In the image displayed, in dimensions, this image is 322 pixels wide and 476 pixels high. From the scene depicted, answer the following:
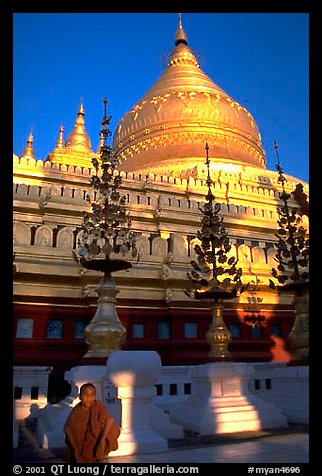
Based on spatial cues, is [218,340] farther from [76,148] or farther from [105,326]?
[76,148]

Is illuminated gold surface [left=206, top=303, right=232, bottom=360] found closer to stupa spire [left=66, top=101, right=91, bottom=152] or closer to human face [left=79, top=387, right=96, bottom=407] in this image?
human face [left=79, top=387, right=96, bottom=407]

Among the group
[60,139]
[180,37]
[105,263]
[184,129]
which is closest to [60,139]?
[60,139]

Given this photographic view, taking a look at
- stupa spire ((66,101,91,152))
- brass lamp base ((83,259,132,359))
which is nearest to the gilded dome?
stupa spire ((66,101,91,152))

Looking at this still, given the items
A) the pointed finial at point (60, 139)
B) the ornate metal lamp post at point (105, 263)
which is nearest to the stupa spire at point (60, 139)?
the pointed finial at point (60, 139)

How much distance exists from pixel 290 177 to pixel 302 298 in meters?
24.3

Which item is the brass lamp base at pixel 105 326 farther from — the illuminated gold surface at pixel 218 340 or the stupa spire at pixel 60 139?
the stupa spire at pixel 60 139

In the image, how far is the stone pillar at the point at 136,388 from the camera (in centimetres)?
605

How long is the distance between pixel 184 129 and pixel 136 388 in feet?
102

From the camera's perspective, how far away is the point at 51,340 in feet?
39.5

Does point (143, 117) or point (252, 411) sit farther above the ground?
point (143, 117)

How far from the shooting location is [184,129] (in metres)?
35.1

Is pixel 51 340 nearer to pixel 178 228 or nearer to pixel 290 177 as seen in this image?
pixel 178 228
